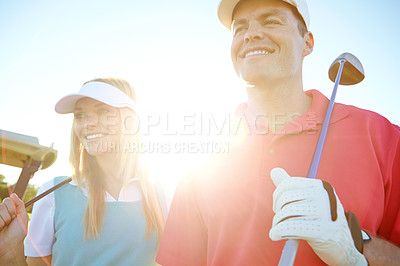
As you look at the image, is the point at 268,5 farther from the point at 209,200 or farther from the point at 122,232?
the point at 122,232

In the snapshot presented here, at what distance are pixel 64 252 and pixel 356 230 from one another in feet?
7.77

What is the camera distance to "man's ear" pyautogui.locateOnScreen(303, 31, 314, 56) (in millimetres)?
2240

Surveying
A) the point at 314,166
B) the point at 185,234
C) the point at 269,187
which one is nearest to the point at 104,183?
the point at 185,234

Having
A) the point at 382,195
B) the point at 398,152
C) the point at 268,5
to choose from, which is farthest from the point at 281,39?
the point at 382,195

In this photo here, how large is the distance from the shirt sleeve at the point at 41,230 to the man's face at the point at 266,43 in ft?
7.31

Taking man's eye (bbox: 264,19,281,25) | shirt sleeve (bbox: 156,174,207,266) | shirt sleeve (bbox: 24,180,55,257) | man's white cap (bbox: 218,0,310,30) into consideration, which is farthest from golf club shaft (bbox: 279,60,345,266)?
shirt sleeve (bbox: 24,180,55,257)

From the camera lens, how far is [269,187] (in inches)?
64.6

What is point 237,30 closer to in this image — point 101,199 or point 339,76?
point 339,76

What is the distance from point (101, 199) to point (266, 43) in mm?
2109

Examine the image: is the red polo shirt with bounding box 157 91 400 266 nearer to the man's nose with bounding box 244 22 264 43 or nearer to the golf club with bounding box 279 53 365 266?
the golf club with bounding box 279 53 365 266

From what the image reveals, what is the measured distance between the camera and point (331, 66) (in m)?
2.20

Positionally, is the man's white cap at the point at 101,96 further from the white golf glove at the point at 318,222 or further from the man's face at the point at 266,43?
the white golf glove at the point at 318,222

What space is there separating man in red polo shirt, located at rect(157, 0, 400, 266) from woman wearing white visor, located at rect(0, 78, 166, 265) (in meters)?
0.83

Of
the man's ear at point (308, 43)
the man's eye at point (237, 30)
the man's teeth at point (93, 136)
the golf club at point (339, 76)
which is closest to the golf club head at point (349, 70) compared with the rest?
the golf club at point (339, 76)
